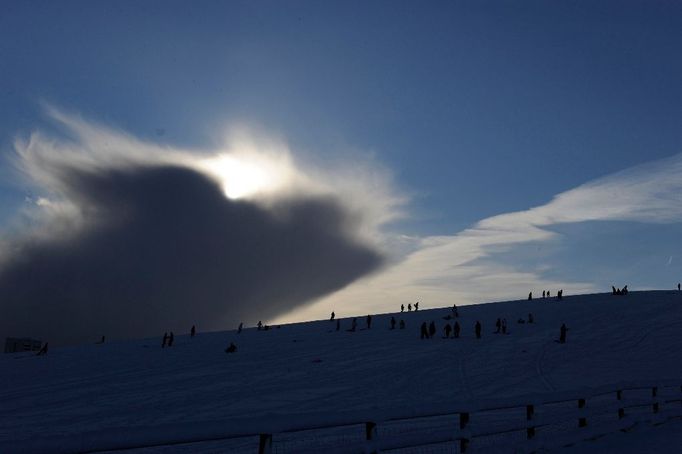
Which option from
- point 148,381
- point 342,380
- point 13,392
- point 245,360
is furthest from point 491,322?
point 13,392

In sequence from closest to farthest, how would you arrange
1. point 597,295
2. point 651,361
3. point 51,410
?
point 51,410 → point 651,361 → point 597,295

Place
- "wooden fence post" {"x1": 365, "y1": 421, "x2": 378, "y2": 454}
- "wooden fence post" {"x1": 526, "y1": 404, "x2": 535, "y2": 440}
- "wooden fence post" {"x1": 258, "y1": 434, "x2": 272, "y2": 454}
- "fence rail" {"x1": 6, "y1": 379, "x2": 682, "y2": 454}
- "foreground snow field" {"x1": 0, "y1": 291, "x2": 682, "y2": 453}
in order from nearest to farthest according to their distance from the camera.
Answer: "fence rail" {"x1": 6, "y1": 379, "x2": 682, "y2": 454} → "wooden fence post" {"x1": 258, "y1": 434, "x2": 272, "y2": 454} → "wooden fence post" {"x1": 365, "y1": 421, "x2": 378, "y2": 454} → "foreground snow field" {"x1": 0, "y1": 291, "x2": 682, "y2": 453} → "wooden fence post" {"x1": 526, "y1": 404, "x2": 535, "y2": 440}

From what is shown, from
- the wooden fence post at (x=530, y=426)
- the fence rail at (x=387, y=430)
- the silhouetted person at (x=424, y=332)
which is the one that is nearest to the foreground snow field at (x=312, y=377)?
the fence rail at (x=387, y=430)

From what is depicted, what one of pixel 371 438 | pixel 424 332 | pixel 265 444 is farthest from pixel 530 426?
pixel 424 332

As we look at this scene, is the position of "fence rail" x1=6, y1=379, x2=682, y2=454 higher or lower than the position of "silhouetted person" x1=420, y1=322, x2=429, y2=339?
lower

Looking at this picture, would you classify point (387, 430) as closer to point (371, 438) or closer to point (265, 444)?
point (371, 438)

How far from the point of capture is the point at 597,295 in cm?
6216

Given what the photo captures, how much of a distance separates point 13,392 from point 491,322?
A: 34.2 metres

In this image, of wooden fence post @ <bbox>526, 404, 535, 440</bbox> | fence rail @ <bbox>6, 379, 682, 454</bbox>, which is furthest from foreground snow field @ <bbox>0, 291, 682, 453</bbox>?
wooden fence post @ <bbox>526, 404, 535, 440</bbox>

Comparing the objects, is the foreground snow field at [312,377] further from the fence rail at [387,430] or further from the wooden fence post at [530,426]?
the wooden fence post at [530,426]

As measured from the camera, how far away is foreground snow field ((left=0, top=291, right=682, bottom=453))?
317 inches

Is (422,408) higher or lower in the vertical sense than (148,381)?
higher

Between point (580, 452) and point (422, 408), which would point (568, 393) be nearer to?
point (580, 452)

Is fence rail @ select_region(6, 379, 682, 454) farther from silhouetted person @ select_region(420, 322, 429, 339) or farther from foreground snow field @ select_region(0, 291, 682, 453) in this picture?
silhouetted person @ select_region(420, 322, 429, 339)
